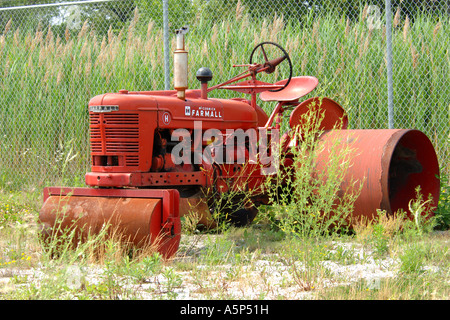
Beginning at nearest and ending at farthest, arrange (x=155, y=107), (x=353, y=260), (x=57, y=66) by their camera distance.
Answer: (x=353, y=260) < (x=155, y=107) < (x=57, y=66)

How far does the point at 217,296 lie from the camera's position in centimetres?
387

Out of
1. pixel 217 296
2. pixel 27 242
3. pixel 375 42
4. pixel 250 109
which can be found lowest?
pixel 27 242

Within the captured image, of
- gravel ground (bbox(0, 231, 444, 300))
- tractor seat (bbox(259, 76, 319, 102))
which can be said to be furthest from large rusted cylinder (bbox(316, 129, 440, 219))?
gravel ground (bbox(0, 231, 444, 300))

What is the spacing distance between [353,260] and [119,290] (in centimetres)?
189

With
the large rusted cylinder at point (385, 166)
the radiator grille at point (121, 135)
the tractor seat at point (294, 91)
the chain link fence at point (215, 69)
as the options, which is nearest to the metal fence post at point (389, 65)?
the chain link fence at point (215, 69)

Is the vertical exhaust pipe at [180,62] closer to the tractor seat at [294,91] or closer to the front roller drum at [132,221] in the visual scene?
the front roller drum at [132,221]

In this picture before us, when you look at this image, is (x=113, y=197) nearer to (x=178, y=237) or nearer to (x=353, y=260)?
(x=178, y=237)

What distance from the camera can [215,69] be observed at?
8.72 metres

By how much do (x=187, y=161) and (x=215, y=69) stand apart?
→ 330 cm

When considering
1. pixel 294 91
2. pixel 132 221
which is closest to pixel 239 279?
pixel 132 221

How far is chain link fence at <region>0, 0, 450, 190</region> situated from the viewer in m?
7.88

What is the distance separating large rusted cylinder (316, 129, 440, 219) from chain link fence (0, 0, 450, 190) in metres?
0.87
